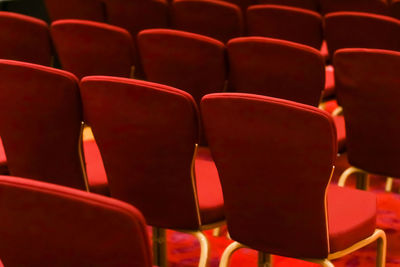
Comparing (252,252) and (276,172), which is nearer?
(276,172)

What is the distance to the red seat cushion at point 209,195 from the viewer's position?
271 cm

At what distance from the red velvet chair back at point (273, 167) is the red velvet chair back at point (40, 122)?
544 mm

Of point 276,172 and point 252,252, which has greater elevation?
point 276,172

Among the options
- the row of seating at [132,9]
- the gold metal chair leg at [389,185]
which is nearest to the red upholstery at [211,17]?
the row of seating at [132,9]

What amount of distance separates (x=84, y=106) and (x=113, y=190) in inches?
13.2

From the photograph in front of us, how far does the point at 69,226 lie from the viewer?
5.20 feet

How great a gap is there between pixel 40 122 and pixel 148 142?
45 centimetres

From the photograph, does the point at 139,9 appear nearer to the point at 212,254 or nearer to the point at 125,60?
the point at 125,60

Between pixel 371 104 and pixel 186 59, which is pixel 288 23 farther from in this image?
pixel 371 104

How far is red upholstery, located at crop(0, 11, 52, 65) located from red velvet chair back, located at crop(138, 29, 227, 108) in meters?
0.63

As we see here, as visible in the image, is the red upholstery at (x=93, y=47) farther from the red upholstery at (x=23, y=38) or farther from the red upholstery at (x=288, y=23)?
the red upholstery at (x=288, y=23)

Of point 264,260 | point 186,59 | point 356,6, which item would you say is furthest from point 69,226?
point 356,6

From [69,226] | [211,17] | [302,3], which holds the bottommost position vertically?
[302,3]

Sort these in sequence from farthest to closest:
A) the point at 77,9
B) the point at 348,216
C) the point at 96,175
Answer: the point at 77,9
the point at 96,175
the point at 348,216
